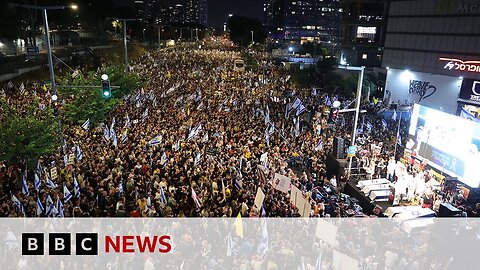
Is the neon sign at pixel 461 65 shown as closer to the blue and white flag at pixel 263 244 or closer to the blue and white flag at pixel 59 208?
the blue and white flag at pixel 263 244

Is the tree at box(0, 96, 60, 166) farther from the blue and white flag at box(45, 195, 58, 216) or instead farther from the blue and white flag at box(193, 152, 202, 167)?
the blue and white flag at box(193, 152, 202, 167)

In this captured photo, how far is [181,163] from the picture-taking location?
Result: 17.8m

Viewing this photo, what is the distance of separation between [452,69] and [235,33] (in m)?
99.6

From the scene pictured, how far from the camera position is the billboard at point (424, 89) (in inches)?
1518

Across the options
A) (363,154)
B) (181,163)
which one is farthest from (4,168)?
(363,154)

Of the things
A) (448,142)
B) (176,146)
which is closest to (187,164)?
(176,146)

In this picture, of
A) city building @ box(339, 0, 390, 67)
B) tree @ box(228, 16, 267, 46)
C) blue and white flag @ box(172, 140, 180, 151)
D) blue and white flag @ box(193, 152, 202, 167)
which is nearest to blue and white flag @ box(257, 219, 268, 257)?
blue and white flag @ box(193, 152, 202, 167)

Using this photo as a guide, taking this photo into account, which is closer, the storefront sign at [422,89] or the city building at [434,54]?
the city building at [434,54]

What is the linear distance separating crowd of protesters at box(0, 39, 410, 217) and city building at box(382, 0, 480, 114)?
1127 cm

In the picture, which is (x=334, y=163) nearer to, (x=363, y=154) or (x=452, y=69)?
(x=363, y=154)

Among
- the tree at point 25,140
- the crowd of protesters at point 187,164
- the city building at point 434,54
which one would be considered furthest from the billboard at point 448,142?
the tree at point 25,140

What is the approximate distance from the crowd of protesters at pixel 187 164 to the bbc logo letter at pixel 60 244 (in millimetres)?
1181

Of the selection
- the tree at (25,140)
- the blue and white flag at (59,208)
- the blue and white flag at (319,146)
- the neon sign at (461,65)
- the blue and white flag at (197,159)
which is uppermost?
the neon sign at (461,65)

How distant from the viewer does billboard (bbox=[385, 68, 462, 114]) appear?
127 ft
